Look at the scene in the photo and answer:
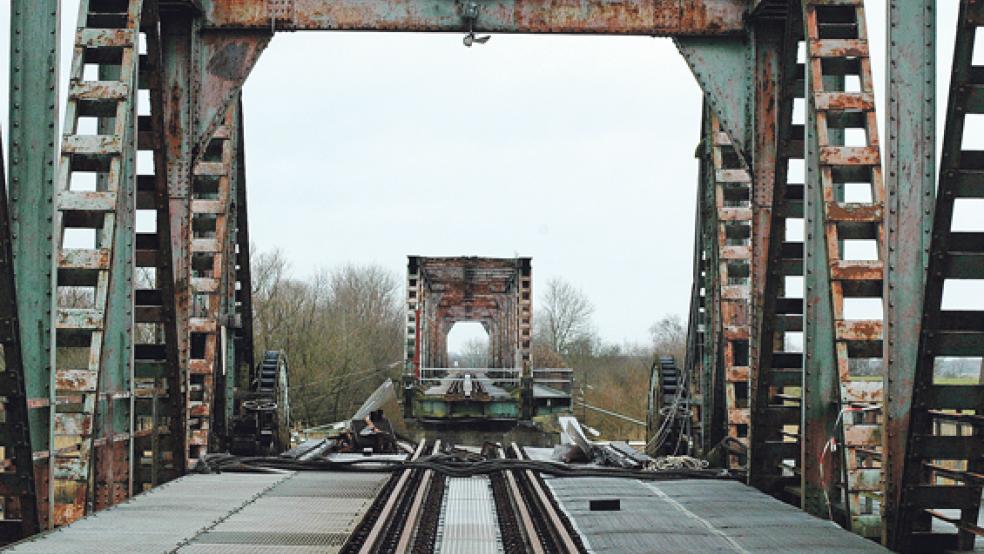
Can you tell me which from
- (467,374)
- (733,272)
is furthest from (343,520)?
(467,374)

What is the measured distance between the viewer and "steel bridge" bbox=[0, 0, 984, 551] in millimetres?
9344

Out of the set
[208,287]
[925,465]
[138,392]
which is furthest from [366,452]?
[925,465]

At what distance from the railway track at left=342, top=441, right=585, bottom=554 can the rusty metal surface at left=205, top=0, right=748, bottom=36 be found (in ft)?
17.5

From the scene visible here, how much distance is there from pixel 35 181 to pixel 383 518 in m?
4.18

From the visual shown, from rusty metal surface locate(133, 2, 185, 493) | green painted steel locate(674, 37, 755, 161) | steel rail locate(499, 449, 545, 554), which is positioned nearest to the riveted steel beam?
rusty metal surface locate(133, 2, 185, 493)

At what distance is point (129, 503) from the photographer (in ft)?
38.5

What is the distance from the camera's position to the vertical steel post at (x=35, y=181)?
10.1 meters

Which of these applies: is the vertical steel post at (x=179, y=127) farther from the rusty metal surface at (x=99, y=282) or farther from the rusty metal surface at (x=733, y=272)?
the rusty metal surface at (x=733, y=272)

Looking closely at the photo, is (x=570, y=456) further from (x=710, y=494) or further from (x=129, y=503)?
(x=129, y=503)

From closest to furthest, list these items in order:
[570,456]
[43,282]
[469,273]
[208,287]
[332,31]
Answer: [43,282] → [332,31] → [208,287] → [570,456] → [469,273]

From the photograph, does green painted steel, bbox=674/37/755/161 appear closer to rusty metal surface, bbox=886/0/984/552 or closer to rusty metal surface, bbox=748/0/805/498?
rusty metal surface, bbox=748/0/805/498

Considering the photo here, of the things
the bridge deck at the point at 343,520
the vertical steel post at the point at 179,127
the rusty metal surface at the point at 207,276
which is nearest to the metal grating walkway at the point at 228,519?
the bridge deck at the point at 343,520

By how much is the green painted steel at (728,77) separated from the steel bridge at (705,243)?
3 cm

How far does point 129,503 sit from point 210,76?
229 inches
